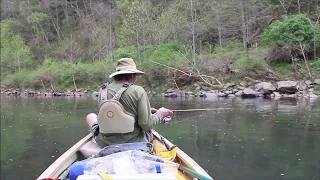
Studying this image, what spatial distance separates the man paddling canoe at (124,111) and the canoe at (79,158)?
52 cm

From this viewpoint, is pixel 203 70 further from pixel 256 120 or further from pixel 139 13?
pixel 256 120

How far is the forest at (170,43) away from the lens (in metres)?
22.9

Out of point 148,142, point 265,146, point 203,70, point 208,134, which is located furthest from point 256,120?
point 203,70

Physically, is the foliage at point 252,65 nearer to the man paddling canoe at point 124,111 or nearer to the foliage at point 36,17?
the man paddling canoe at point 124,111

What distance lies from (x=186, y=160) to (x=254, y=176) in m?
2.65

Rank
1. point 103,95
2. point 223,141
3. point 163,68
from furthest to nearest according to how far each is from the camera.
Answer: point 163,68 < point 223,141 < point 103,95

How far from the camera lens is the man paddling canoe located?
3385 mm

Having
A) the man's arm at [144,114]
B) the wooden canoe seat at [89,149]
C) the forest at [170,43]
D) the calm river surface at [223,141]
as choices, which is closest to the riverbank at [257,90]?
the forest at [170,43]

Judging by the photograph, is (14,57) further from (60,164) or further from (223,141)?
(60,164)

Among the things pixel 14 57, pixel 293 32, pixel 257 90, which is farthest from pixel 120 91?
pixel 14 57

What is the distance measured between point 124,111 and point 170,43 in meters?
27.7

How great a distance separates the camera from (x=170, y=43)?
30828 mm

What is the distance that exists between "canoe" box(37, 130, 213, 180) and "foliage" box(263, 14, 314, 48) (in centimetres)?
1866

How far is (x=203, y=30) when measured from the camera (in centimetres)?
2991
